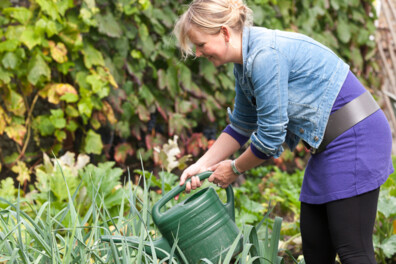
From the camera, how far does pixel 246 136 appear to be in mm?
1937

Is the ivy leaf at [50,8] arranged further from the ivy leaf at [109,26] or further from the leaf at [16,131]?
the leaf at [16,131]

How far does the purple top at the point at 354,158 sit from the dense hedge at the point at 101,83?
171cm

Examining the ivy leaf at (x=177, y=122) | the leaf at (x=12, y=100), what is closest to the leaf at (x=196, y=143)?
the ivy leaf at (x=177, y=122)

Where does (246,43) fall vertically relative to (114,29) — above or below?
above

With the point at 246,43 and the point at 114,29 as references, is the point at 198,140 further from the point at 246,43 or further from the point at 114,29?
the point at 246,43

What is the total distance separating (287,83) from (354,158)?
1.05 ft

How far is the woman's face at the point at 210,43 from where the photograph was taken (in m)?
1.57

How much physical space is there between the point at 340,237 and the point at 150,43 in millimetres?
2044

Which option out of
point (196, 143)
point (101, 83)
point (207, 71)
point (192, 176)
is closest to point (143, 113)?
point (101, 83)

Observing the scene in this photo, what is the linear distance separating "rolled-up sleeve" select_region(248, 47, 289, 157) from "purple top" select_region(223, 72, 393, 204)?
117 millimetres

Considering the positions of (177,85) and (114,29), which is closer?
(114,29)

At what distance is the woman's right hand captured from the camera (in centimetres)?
170

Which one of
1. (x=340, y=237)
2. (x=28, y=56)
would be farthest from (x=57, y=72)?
(x=340, y=237)

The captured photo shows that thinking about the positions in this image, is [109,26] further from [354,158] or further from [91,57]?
[354,158]
